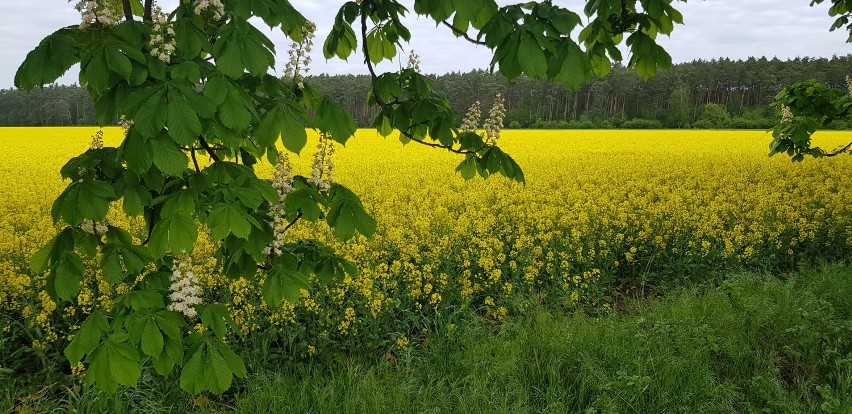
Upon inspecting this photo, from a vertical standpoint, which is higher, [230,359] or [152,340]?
[152,340]

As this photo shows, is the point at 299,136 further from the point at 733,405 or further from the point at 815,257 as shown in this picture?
the point at 815,257

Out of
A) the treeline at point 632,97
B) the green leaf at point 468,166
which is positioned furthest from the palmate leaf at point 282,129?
the treeline at point 632,97

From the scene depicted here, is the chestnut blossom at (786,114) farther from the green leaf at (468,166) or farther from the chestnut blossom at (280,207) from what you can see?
the chestnut blossom at (280,207)

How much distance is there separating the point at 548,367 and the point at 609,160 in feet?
44.6

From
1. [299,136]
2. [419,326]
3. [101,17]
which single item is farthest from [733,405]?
[101,17]

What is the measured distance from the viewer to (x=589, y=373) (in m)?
4.02

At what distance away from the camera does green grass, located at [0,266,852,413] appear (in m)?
3.64

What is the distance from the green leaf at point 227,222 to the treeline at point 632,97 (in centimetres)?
4084

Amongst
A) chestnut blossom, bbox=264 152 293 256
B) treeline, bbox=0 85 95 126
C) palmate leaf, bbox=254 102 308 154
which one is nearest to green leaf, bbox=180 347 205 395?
chestnut blossom, bbox=264 152 293 256

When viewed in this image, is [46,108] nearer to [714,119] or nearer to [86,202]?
[86,202]

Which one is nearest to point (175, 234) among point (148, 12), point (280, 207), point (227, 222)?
point (227, 222)

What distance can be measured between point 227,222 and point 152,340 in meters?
0.46

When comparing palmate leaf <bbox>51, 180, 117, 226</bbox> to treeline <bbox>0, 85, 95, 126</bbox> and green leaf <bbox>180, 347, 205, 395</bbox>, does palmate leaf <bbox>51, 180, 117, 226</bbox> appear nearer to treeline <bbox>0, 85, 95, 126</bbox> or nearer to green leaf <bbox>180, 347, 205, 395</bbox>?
green leaf <bbox>180, 347, 205, 395</bbox>

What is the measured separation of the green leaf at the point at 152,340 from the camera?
1.63 meters
